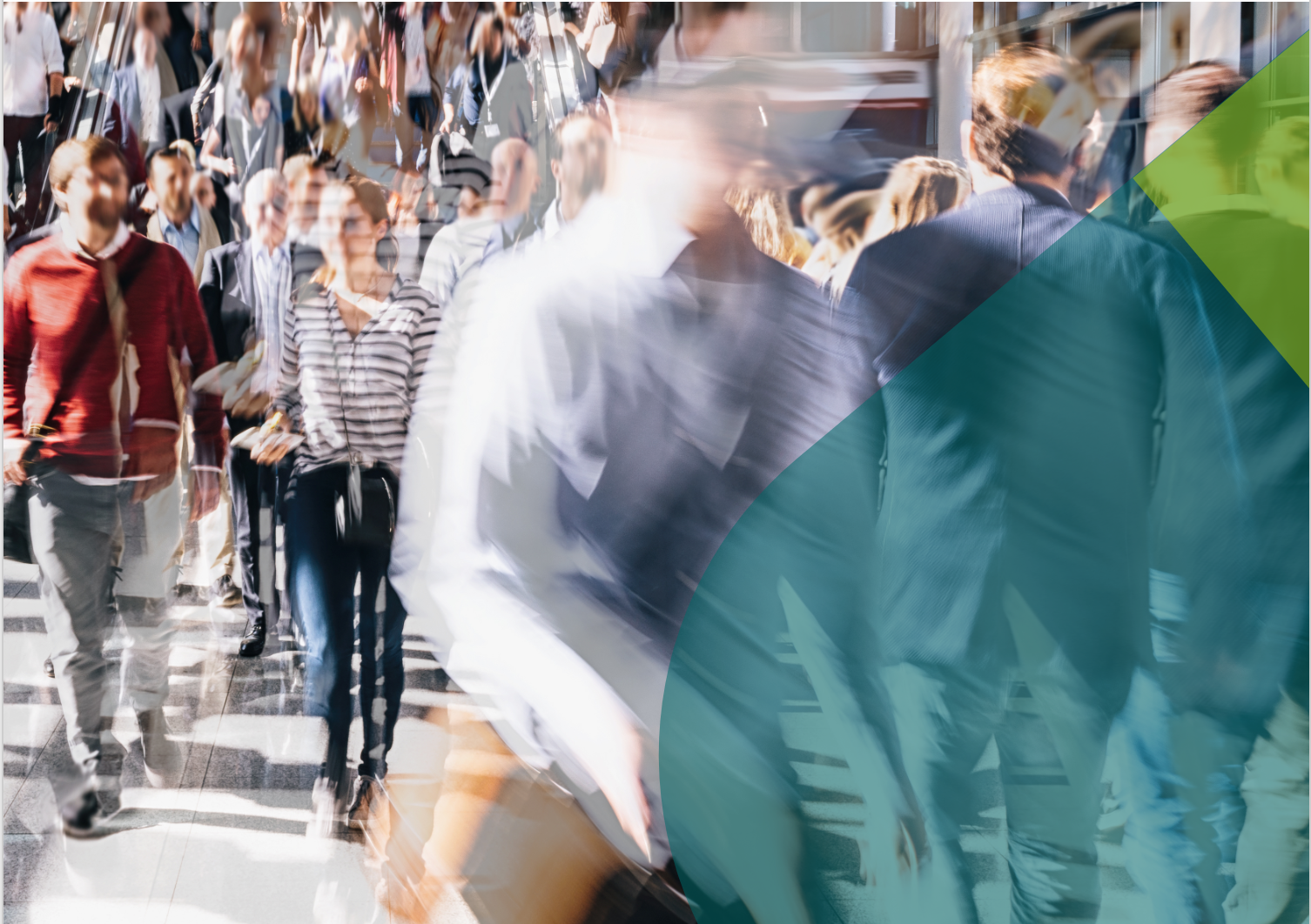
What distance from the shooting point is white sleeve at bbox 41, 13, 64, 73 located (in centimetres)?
178

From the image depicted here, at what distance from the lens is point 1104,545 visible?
6.13 feet

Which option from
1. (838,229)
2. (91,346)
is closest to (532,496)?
(838,229)

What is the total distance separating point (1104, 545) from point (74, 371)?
2.02m

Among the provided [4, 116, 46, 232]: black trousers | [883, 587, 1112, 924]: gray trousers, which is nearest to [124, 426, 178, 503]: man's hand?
[4, 116, 46, 232]: black trousers

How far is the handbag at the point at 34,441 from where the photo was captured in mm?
1807

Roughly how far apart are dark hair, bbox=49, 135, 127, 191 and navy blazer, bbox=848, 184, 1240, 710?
56.6 inches

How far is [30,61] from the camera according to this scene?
178 cm

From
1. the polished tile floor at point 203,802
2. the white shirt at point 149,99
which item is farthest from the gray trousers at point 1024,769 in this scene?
the white shirt at point 149,99

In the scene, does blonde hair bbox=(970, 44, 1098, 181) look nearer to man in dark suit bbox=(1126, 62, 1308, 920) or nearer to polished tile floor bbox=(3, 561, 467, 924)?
man in dark suit bbox=(1126, 62, 1308, 920)

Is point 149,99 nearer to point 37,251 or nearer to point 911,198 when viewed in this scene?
point 37,251

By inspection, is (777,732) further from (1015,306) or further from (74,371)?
(74,371)

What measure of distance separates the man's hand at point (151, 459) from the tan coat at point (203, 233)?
0.34 metres

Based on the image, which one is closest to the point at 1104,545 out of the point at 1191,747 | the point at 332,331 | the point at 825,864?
the point at 1191,747
